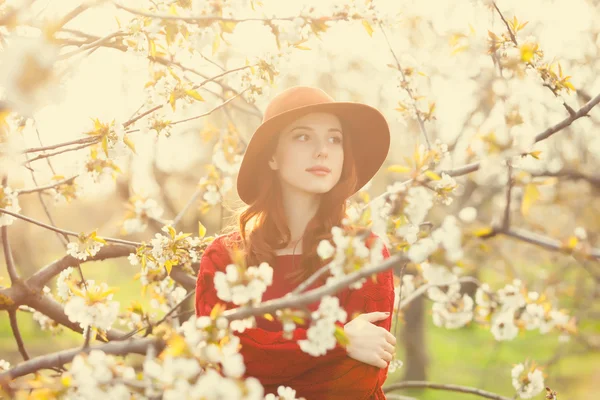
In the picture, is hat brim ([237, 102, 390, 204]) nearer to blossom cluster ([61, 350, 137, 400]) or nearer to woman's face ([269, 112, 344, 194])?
woman's face ([269, 112, 344, 194])

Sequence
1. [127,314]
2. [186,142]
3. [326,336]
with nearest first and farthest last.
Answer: [326,336]
[127,314]
[186,142]

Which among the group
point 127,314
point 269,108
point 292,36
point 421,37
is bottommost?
point 127,314

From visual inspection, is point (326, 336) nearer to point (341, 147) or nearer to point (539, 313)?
point (341, 147)

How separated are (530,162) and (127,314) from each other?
1783 mm

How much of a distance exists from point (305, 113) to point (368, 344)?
0.81 m

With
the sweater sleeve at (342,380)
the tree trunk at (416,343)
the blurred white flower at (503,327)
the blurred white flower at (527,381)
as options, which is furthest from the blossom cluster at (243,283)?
the tree trunk at (416,343)

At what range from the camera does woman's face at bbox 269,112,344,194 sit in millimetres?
1962

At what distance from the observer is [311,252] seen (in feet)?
6.41

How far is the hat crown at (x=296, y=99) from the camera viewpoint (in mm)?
2014

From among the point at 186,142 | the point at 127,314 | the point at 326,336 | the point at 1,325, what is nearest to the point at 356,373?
the point at 326,336

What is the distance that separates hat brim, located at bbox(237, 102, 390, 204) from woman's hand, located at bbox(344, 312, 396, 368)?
26.4 inches

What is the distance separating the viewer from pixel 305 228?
2.08m

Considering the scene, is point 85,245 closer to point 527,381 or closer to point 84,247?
point 84,247

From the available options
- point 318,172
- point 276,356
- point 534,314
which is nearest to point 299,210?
point 318,172
